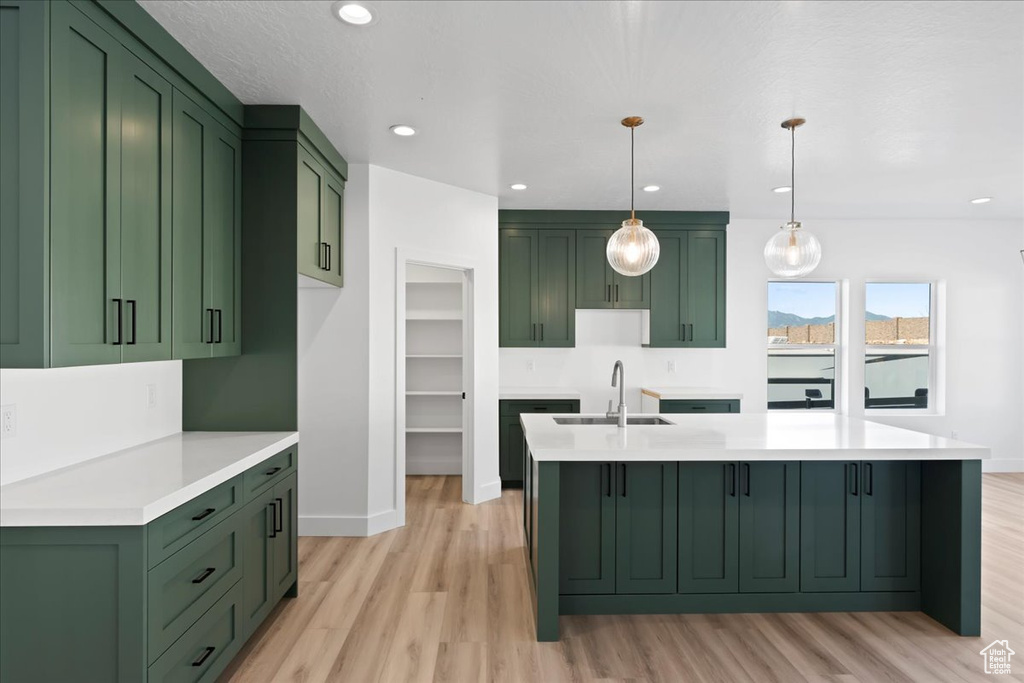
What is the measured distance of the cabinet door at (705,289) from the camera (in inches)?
221

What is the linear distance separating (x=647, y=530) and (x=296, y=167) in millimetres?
2613

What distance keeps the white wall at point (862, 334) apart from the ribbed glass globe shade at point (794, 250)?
275 centimetres

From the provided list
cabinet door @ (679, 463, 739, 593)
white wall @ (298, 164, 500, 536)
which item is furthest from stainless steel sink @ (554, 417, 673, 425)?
white wall @ (298, 164, 500, 536)

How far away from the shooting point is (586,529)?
2.91 meters

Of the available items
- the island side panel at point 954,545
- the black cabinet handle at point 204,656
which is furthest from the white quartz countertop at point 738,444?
the black cabinet handle at point 204,656

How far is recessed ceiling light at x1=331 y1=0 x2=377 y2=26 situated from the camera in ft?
6.84

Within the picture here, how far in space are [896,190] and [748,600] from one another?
3742 mm

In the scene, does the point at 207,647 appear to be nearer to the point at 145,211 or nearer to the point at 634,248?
the point at 145,211

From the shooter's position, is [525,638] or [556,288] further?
[556,288]

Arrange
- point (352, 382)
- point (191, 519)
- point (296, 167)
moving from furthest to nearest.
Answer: point (352, 382) → point (296, 167) → point (191, 519)

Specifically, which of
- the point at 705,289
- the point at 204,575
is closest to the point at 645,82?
the point at 204,575

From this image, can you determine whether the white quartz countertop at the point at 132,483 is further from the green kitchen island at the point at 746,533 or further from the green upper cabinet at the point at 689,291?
the green upper cabinet at the point at 689,291

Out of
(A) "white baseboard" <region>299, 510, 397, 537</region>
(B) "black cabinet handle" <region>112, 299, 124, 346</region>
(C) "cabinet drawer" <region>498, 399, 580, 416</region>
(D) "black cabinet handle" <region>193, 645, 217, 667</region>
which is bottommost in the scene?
(A) "white baseboard" <region>299, 510, 397, 537</region>

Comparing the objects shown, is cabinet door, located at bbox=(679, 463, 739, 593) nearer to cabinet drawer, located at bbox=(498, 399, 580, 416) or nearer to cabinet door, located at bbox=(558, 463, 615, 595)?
cabinet door, located at bbox=(558, 463, 615, 595)
